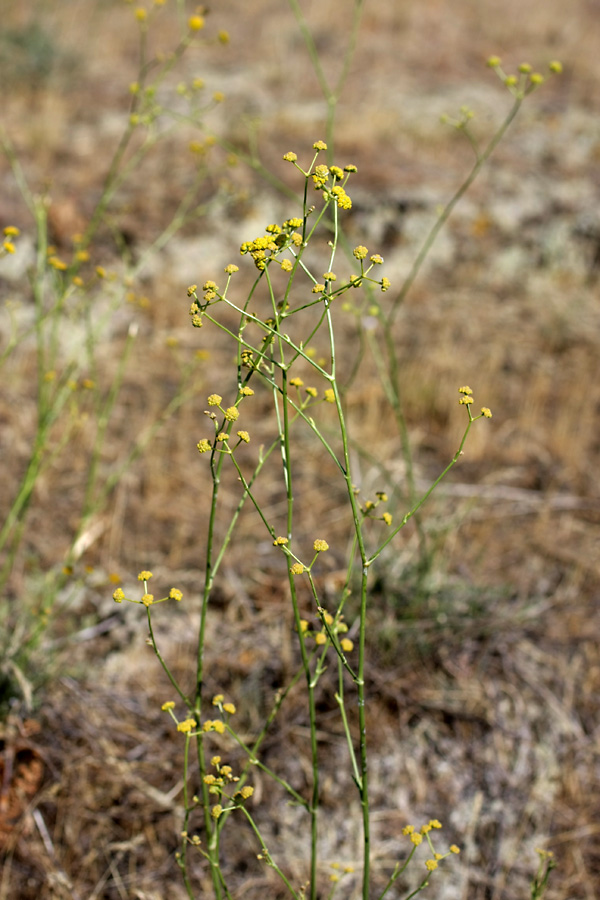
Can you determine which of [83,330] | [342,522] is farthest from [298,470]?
[83,330]

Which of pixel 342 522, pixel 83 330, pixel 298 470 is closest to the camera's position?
pixel 342 522

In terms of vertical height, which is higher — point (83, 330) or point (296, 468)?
point (83, 330)

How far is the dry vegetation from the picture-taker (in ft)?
6.37

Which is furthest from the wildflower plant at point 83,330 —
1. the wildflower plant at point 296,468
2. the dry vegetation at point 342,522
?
the wildflower plant at point 296,468

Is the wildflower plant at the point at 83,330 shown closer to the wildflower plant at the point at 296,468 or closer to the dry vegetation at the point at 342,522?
the dry vegetation at the point at 342,522

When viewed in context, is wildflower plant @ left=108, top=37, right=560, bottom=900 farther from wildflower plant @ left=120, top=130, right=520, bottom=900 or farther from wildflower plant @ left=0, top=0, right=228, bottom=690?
wildflower plant @ left=0, top=0, right=228, bottom=690

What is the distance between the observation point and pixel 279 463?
3330 mm

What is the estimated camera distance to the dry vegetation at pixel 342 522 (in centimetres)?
194

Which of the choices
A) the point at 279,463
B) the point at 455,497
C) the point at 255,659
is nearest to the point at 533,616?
the point at 455,497

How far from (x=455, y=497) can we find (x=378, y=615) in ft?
2.90

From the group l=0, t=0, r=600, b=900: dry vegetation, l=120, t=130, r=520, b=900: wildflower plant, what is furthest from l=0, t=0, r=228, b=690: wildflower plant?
l=120, t=130, r=520, b=900: wildflower plant

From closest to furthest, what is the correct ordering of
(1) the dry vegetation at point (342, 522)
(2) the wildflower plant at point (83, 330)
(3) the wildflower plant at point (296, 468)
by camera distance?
(3) the wildflower plant at point (296, 468), (1) the dry vegetation at point (342, 522), (2) the wildflower plant at point (83, 330)

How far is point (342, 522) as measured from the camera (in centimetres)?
294

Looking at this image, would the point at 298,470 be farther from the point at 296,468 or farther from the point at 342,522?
the point at 342,522
